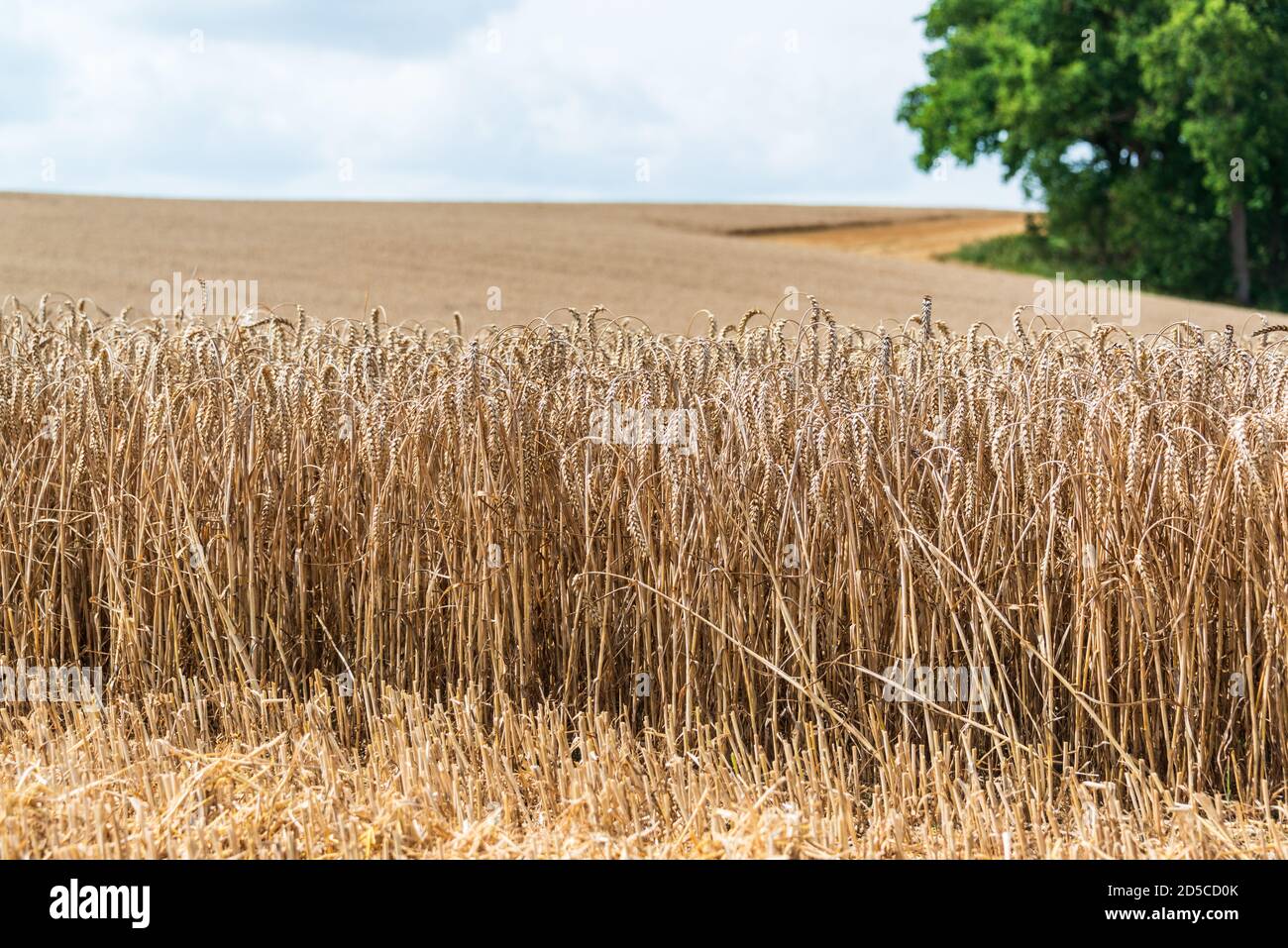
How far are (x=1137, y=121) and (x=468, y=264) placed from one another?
12.1 m

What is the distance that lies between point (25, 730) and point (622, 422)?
1763 millimetres

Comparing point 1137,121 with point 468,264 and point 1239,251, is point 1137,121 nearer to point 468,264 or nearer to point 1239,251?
point 1239,251

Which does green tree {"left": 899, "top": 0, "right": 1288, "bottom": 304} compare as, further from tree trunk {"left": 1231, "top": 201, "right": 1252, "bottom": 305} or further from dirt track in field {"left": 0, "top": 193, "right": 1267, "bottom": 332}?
dirt track in field {"left": 0, "top": 193, "right": 1267, "bottom": 332}

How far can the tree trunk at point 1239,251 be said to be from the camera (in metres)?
23.0

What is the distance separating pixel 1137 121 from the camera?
21281mm

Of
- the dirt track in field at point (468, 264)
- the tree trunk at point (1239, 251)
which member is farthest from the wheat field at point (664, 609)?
the tree trunk at point (1239, 251)

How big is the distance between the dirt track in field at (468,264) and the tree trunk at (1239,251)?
2.45 meters

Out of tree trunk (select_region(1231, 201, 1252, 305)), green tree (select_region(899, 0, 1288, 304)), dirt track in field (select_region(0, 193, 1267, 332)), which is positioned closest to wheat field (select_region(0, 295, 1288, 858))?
dirt track in field (select_region(0, 193, 1267, 332))

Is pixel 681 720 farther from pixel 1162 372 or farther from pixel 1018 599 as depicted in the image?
pixel 1162 372

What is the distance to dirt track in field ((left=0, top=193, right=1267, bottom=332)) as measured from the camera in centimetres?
1644

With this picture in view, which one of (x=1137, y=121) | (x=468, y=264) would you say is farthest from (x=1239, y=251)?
(x=468, y=264)

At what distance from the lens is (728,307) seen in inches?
693
